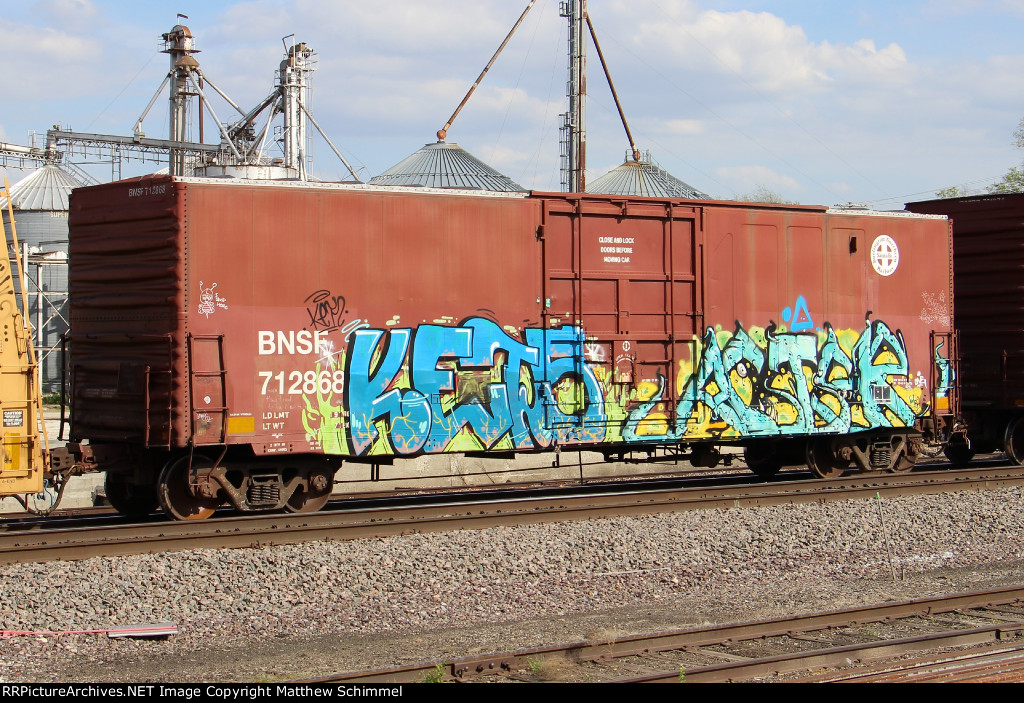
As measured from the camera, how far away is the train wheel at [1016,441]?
1543 centimetres

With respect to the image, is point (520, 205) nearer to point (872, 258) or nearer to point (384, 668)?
point (872, 258)

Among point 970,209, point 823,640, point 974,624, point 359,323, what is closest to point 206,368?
point 359,323

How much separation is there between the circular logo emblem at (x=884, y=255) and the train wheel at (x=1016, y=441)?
3565 mm

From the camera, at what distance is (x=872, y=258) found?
45.9ft

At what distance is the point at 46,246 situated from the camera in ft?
150

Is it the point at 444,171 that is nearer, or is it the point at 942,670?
the point at 942,670

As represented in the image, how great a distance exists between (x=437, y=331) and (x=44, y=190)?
4908 centimetres

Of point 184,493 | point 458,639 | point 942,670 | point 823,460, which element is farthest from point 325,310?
point 823,460

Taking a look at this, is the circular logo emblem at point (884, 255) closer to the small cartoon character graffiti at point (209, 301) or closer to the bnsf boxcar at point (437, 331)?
the bnsf boxcar at point (437, 331)

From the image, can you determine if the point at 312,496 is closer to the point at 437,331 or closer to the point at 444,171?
the point at 437,331

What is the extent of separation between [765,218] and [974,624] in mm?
7073

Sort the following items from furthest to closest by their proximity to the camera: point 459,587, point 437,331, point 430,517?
1. point 437,331
2. point 430,517
3. point 459,587

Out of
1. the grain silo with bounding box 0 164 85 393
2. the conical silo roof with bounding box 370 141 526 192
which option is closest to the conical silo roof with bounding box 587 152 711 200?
the conical silo roof with bounding box 370 141 526 192

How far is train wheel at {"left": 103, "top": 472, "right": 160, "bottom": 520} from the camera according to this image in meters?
11.0
